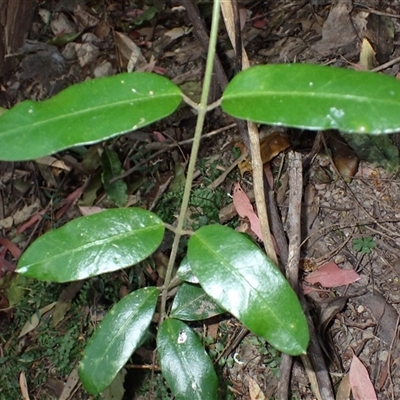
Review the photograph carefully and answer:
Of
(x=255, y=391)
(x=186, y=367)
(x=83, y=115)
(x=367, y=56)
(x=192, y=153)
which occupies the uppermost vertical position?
(x=83, y=115)

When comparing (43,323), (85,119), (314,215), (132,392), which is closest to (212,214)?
(314,215)

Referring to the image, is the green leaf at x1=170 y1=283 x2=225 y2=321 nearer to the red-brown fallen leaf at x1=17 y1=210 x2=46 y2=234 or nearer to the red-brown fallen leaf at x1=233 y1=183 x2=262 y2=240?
the red-brown fallen leaf at x1=233 y1=183 x2=262 y2=240

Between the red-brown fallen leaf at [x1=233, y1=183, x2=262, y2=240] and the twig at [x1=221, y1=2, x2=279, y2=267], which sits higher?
the twig at [x1=221, y1=2, x2=279, y2=267]

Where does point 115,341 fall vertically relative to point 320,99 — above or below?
below

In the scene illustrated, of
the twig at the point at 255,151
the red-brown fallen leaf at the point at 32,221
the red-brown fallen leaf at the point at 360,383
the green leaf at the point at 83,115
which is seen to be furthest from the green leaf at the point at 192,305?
the red-brown fallen leaf at the point at 32,221

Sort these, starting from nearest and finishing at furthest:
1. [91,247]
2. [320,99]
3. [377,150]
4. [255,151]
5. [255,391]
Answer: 1. [320,99]
2. [91,247]
3. [255,151]
4. [255,391]
5. [377,150]

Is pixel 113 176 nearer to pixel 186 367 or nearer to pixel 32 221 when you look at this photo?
pixel 32 221

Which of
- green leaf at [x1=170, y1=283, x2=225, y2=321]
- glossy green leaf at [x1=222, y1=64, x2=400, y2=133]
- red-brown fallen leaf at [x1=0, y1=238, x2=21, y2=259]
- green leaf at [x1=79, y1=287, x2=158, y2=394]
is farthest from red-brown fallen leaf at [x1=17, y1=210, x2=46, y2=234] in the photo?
glossy green leaf at [x1=222, y1=64, x2=400, y2=133]

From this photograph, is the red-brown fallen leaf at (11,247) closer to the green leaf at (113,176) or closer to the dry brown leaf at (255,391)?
the green leaf at (113,176)

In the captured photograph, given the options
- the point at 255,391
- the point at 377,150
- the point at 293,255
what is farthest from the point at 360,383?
the point at 377,150
